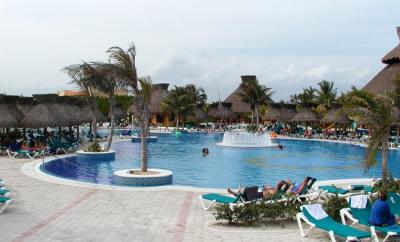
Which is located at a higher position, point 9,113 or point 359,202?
point 9,113

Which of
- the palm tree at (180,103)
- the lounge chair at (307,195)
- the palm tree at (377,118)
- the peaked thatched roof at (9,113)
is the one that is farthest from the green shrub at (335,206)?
the palm tree at (180,103)

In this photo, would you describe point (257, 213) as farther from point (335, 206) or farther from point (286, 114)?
point (286, 114)

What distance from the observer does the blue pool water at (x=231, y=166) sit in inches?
646

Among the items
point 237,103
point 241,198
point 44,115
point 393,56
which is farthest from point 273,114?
point 241,198

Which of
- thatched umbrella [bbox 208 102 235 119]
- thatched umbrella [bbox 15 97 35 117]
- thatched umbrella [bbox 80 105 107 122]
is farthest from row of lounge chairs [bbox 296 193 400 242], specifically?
thatched umbrella [bbox 208 102 235 119]

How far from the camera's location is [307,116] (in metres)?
42.9

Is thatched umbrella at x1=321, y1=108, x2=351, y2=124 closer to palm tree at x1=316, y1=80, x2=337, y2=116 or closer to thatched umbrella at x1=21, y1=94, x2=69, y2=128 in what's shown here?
palm tree at x1=316, y1=80, x2=337, y2=116

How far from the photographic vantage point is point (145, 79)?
575 inches

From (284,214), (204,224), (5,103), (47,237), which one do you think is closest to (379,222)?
(284,214)

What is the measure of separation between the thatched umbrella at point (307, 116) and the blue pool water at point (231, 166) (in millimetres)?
15478

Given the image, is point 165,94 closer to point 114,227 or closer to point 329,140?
point 329,140

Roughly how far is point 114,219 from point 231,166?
11462mm

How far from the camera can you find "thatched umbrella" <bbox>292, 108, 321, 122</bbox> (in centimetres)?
4288

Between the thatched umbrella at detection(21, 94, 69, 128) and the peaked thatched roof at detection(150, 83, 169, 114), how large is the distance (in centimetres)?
2841
